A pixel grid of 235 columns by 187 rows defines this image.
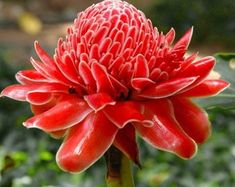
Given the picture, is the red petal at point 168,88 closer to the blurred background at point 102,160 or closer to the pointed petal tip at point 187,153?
the pointed petal tip at point 187,153

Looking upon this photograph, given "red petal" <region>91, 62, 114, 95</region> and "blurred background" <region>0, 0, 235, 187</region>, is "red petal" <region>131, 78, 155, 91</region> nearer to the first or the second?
"red petal" <region>91, 62, 114, 95</region>

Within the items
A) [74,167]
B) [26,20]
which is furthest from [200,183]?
[26,20]

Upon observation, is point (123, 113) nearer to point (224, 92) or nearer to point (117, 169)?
point (117, 169)

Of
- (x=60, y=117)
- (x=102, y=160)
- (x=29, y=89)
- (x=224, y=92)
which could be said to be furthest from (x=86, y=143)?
(x=102, y=160)

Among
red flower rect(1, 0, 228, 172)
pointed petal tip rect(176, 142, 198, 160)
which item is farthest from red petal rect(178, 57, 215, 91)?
pointed petal tip rect(176, 142, 198, 160)

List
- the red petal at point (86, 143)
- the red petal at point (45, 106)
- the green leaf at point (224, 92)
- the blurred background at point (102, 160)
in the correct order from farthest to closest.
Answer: the blurred background at point (102, 160), the green leaf at point (224, 92), the red petal at point (45, 106), the red petal at point (86, 143)

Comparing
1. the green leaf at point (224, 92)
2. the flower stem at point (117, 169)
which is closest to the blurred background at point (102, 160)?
the green leaf at point (224, 92)
